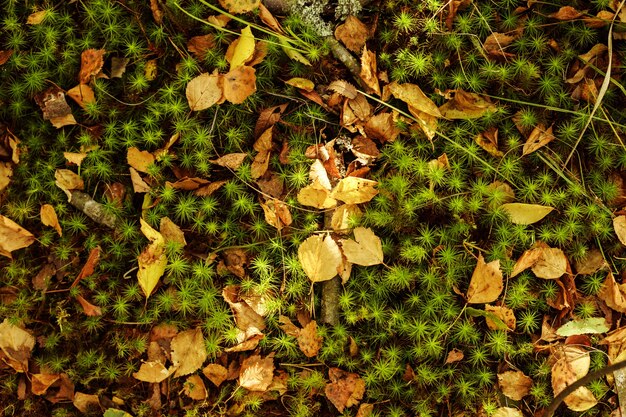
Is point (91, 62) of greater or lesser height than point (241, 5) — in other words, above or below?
below

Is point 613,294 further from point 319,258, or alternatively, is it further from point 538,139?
point 319,258

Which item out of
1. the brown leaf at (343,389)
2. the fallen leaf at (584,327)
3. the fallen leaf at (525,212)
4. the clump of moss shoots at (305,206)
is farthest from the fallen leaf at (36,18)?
the fallen leaf at (584,327)

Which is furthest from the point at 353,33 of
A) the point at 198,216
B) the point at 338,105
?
the point at 198,216

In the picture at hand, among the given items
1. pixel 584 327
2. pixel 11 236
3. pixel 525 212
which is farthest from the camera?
pixel 11 236

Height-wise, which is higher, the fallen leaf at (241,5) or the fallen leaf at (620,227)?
the fallen leaf at (241,5)

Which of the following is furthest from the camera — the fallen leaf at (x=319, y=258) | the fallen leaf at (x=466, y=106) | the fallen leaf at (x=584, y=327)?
the fallen leaf at (x=466, y=106)

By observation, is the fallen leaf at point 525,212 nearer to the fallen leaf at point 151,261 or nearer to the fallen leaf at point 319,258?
the fallen leaf at point 319,258

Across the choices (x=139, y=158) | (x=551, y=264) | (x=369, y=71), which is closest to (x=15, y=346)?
(x=139, y=158)
